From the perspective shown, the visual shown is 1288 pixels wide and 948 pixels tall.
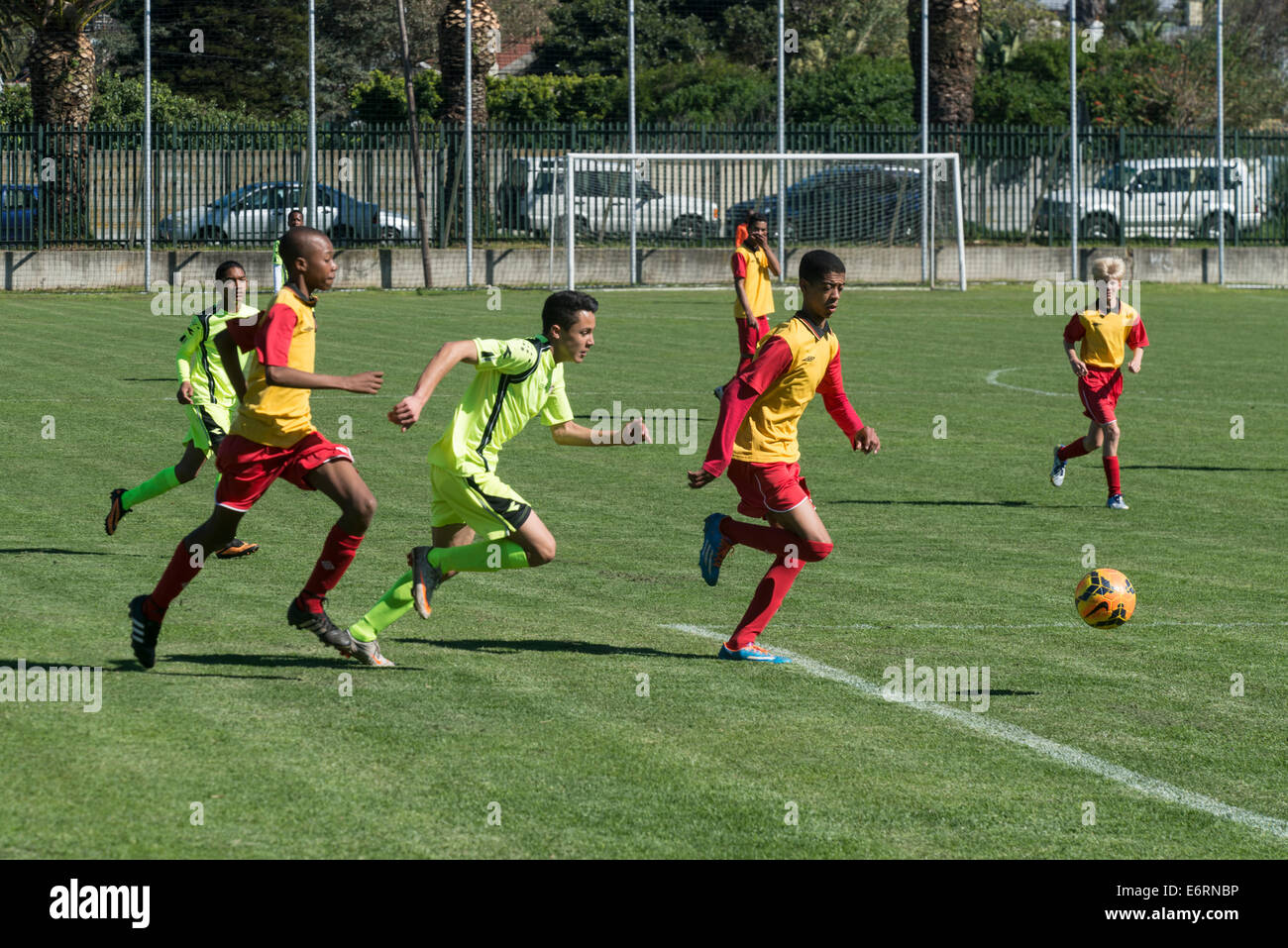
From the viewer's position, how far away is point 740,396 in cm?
833

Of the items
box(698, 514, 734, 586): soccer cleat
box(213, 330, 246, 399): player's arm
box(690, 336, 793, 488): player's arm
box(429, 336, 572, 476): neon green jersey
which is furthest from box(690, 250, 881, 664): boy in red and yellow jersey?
box(213, 330, 246, 399): player's arm

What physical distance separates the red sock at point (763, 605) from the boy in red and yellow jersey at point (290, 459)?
5.60 feet

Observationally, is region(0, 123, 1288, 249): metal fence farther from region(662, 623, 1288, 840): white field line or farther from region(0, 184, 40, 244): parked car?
region(662, 623, 1288, 840): white field line

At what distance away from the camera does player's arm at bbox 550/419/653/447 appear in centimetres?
792

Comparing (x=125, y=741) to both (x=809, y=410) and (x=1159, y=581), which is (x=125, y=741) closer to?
(x=1159, y=581)

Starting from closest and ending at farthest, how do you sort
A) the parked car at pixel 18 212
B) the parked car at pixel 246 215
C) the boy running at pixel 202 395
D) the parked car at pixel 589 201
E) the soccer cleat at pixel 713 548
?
the soccer cleat at pixel 713 548 → the boy running at pixel 202 395 → the parked car at pixel 18 212 → the parked car at pixel 246 215 → the parked car at pixel 589 201

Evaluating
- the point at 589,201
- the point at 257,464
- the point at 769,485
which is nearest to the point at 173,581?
the point at 257,464

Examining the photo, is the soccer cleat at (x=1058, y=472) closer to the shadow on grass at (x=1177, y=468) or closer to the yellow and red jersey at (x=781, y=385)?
the shadow on grass at (x=1177, y=468)

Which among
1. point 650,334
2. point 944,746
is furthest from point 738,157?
point 944,746

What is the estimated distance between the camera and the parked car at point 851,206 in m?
40.2

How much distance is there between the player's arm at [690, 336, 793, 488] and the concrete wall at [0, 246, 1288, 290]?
1160 inches

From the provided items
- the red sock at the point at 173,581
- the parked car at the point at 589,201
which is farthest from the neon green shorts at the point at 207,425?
the parked car at the point at 589,201
